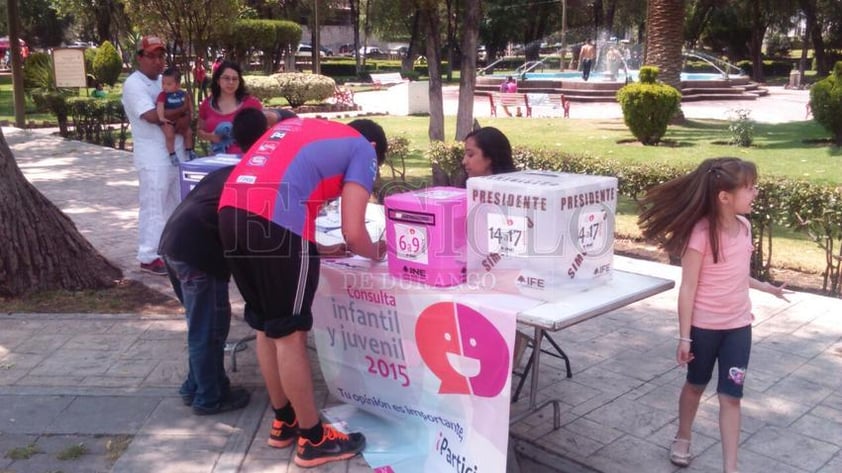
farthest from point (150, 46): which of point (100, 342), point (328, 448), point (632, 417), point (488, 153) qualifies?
point (632, 417)

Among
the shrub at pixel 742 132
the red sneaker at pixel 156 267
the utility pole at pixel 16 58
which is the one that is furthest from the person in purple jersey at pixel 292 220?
the utility pole at pixel 16 58

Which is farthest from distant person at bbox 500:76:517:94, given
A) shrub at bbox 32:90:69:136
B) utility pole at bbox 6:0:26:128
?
utility pole at bbox 6:0:26:128

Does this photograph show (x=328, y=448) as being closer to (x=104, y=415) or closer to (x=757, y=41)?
(x=104, y=415)

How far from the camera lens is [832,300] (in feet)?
19.7

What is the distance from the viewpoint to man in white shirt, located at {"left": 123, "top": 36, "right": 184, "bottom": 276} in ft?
20.2

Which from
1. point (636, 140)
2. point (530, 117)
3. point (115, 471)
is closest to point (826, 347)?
point (115, 471)

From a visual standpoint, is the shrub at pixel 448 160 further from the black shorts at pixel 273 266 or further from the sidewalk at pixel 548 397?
the black shorts at pixel 273 266

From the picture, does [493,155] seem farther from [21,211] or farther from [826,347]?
[21,211]

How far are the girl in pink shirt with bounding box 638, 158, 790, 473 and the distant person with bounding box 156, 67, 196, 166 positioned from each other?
4.09 metres

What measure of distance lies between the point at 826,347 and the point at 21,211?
5.73 metres

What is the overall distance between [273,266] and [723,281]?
1891 mm

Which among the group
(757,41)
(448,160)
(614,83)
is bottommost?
(448,160)

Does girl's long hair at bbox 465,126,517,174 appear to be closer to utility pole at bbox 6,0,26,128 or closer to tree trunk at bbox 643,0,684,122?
tree trunk at bbox 643,0,684,122

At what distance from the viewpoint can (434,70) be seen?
1155 cm
